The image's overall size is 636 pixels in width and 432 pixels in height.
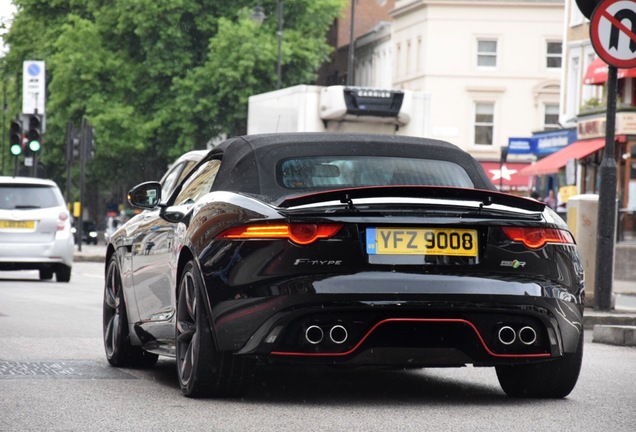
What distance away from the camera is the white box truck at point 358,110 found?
2598 cm

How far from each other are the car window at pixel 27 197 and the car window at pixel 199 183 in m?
15.5

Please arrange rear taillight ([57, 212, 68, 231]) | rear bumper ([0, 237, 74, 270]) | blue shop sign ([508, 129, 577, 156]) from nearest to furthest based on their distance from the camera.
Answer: rear bumper ([0, 237, 74, 270]) < rear taillight ([57, 212, 68, 231]) < blue shop sign ([508, 129, 577, 156])

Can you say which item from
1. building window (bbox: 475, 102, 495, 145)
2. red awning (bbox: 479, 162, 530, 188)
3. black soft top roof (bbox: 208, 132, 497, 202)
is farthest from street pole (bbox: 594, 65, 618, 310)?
building window (bbox: 475, 102, 495, 145)

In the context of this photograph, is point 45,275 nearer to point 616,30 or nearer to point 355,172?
point 616,30

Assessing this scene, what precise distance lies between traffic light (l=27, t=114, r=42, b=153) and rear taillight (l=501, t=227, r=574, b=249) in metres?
29.3

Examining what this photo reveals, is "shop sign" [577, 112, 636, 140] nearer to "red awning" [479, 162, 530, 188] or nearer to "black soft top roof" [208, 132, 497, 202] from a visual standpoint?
"red awning" [479, 162, 530, 188]

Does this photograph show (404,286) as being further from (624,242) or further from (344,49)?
(344,49)

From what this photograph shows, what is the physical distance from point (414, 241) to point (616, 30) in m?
8.86

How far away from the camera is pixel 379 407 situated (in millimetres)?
7969

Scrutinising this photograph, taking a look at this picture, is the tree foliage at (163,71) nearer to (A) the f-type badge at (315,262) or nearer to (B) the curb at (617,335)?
(B) the curb at (617,335)

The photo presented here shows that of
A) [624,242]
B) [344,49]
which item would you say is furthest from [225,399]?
[344,49]

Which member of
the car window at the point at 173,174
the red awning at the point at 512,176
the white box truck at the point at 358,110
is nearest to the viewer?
the car window at the point at 173,174

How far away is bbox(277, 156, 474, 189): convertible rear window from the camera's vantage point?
8.68m

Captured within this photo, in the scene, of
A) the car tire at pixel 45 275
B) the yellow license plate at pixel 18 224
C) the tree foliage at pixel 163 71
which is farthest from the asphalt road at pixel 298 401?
the tree foliage at pixel 163 71
